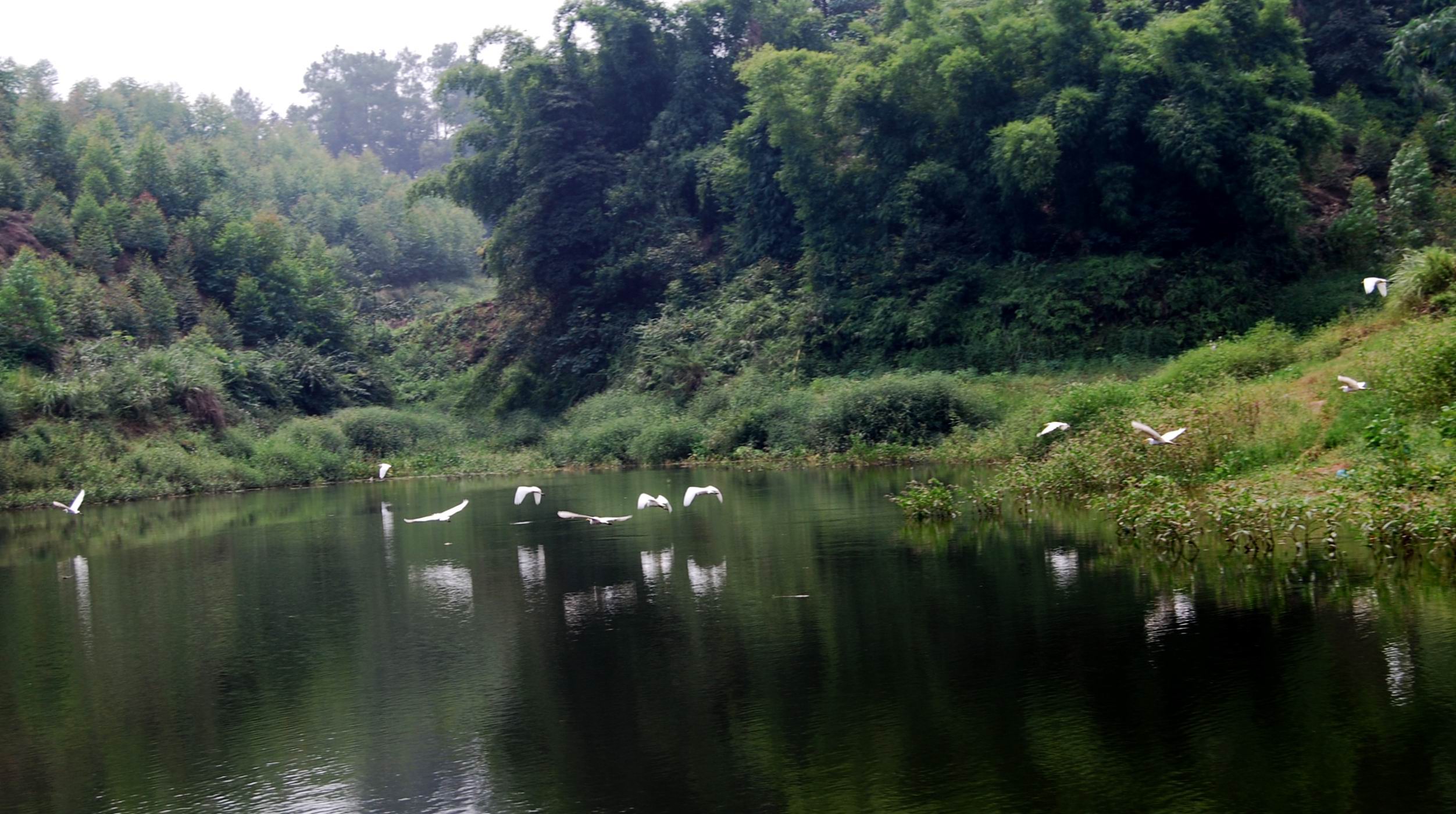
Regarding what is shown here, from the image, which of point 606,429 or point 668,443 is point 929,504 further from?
point 606,429

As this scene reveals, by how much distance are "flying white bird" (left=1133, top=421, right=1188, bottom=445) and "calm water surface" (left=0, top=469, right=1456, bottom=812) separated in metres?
1.25

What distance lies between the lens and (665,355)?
3597 cm

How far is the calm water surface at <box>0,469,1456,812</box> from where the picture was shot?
636 centimetres

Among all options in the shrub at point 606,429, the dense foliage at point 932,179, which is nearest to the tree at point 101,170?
the dense foliage at point 932,179

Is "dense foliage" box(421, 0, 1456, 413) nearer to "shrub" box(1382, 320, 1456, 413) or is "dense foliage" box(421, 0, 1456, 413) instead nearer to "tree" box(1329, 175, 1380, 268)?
"tree" box(1329, 175, 1380, 268)

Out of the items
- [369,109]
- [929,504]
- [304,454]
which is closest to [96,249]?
[304,454]

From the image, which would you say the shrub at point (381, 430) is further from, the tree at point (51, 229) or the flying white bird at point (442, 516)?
the flying white bird at point (442, 516)

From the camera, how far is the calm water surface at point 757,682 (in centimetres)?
636

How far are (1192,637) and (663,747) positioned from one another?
379cm

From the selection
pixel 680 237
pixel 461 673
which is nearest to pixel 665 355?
pixel 680 237

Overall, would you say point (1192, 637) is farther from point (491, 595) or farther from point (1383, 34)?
point (1383, 34)

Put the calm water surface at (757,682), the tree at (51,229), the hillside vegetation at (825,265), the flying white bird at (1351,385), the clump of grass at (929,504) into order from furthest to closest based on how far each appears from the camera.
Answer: the tree at (51,229), the hillside vegetation at (825,265), the clump of grass at (929,504), the flying white bird at (1351,385), the calm water surface at (757,682)

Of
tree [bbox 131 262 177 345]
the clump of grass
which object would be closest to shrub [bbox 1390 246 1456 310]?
the clump of grass

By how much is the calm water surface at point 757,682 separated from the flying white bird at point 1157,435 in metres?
1.25
